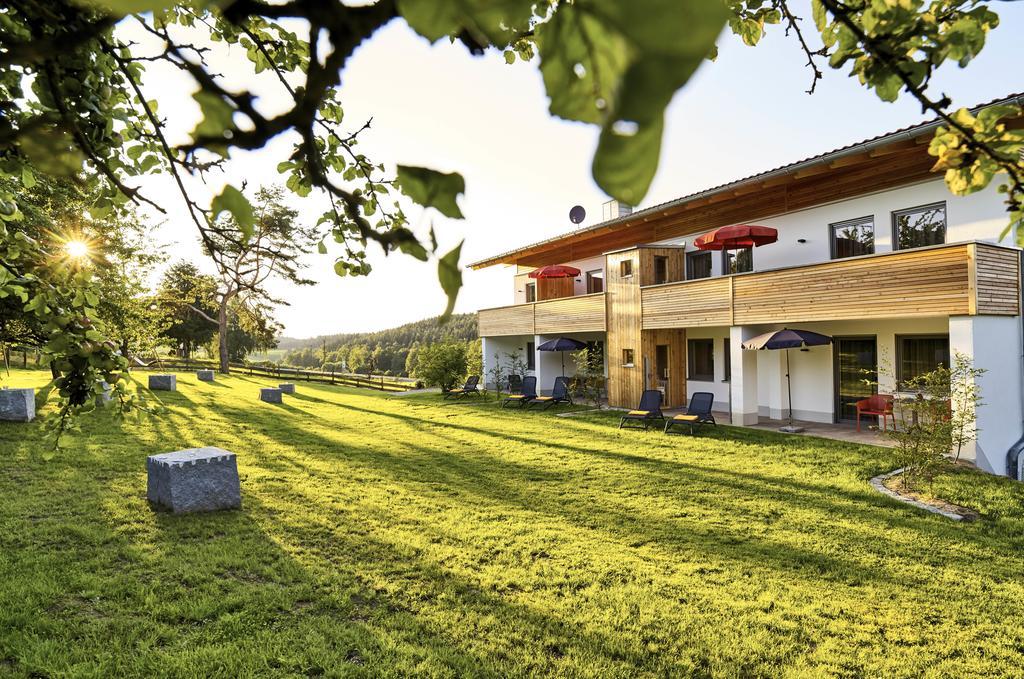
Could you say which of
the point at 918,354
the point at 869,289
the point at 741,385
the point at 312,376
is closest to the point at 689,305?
the point at 741,385

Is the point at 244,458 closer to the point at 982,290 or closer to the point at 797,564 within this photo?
the point at 797,564

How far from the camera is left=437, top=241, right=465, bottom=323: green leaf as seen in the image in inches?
27.4

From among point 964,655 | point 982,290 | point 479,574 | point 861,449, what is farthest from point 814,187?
point 479,574

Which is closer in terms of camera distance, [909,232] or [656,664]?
[656,664]

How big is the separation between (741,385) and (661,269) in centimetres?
566

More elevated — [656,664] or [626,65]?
[626,65]

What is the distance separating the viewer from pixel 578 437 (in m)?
15.0

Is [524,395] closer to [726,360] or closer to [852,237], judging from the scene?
[726,360]

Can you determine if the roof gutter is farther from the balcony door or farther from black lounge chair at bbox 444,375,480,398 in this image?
black lounge chair at bbox 444,375,480,398

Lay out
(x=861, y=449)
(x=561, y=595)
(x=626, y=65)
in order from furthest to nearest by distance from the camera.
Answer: (x=861, y=449) < (x=561, y=595) < (x=626, y=65)

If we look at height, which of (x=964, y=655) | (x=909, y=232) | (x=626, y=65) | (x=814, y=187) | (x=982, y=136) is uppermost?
(x=814, y=187)

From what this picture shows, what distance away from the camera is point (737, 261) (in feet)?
59.7

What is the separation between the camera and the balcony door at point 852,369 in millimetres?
15406

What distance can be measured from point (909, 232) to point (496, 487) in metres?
12.6
